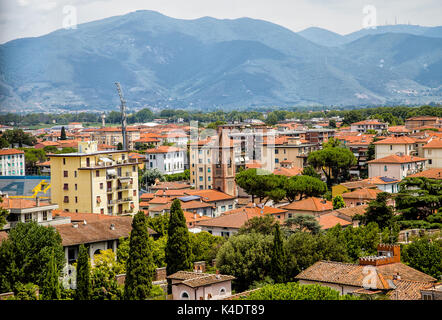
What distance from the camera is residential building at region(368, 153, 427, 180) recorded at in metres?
18.6

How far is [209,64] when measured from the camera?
137 ft

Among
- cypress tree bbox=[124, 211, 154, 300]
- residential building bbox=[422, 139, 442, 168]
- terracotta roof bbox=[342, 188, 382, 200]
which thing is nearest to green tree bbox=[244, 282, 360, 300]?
cypress tree bbox=[124, 211, 154, 300]

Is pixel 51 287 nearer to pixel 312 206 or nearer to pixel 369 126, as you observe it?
pixel 312 206

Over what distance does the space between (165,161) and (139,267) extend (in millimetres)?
19203

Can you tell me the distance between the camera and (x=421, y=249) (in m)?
7.60

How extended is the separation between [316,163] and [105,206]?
900cm

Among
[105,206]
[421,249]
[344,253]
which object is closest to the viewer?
[421,249]

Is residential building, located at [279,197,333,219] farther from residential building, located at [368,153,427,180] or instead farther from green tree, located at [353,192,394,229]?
residential building, located at [368,153,427,180]

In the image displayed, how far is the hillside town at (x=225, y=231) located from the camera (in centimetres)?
645

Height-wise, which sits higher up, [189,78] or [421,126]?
[189,78]

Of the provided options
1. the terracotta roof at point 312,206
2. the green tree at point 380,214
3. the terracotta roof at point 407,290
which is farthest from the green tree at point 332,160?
the terracotta roof at point 407,290
